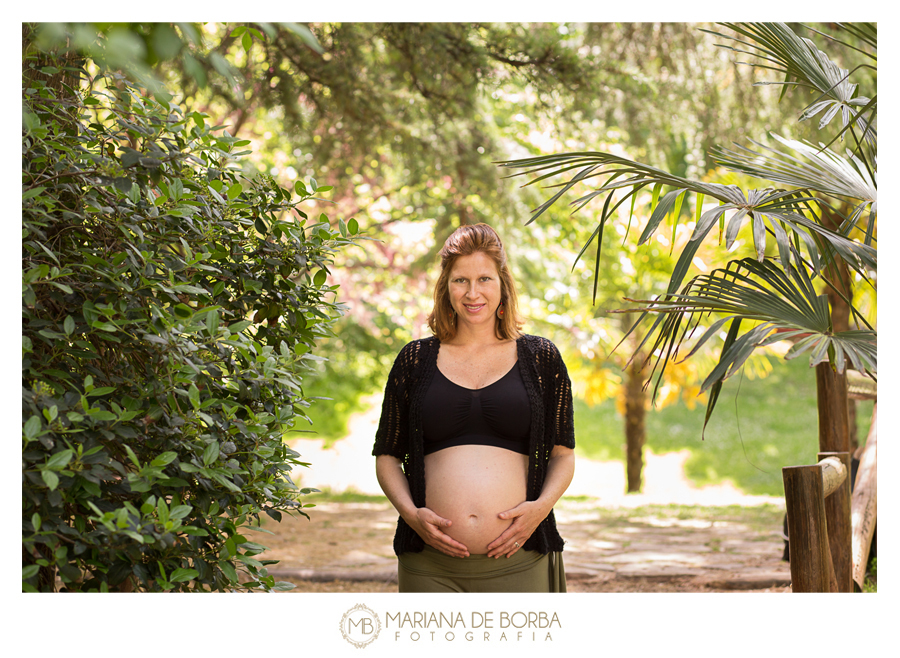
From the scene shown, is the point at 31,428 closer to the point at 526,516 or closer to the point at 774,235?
the point at 526,516

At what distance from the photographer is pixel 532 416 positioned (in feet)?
6.24

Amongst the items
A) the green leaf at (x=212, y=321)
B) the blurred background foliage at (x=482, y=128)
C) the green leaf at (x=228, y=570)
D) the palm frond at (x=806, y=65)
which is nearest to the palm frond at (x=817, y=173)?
the palm frond at (x=806, y=65)

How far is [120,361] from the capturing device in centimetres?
160

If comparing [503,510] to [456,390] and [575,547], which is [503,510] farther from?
[575,547]

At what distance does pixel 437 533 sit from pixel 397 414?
1.26 feet

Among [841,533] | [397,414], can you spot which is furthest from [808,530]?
[397,414]

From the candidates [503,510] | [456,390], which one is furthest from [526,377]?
[503,510]

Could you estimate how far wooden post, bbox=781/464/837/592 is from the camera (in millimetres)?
1944

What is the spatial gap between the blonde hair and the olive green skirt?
673 mm

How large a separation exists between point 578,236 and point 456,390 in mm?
5551

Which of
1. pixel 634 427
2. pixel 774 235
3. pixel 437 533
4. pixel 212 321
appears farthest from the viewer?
pixel 634 427

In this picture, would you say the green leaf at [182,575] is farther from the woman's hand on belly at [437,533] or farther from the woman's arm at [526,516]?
the woman's arm at [526,516]
